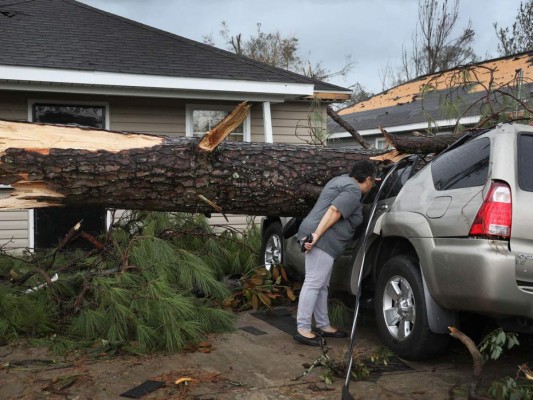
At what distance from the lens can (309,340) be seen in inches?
199

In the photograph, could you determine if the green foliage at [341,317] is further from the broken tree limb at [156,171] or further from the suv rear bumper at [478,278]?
the suv rear bumper at [478,278]

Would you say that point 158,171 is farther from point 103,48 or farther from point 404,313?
point 103,48

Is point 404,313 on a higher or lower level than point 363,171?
lower

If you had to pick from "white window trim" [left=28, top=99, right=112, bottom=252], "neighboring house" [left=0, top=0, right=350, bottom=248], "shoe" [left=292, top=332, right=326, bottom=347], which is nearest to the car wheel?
"shoe" [left=292, top=332, right=326, bottom=347]

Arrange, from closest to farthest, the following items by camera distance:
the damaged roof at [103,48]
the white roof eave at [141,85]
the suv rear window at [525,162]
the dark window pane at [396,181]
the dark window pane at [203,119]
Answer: the suv rear window at [525,162] → the dark window pane at [396,181] → the white roof eave at [141,85] → the damaged roof at [103,48] → the dark window pane at [203,119]

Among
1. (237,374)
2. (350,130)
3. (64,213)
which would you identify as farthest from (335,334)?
(64,213)

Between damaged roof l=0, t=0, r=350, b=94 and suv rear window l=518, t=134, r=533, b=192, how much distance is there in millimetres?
6415

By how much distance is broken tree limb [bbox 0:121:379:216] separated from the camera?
4.96 meters

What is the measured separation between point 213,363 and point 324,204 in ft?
5.32

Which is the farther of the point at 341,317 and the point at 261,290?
the point at 261,290

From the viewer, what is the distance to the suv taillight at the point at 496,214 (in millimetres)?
3637

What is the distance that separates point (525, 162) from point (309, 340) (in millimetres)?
2282

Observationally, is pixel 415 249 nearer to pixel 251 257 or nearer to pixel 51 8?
pixel 251 257

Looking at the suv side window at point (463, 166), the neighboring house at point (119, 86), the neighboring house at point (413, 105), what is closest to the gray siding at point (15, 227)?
the neighboring house at point (119, 86)
